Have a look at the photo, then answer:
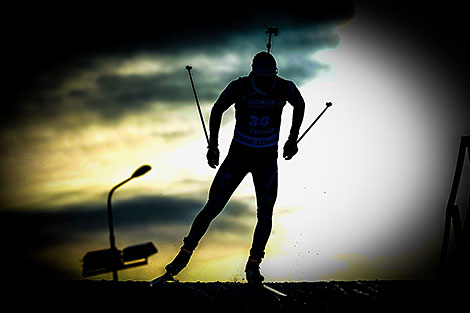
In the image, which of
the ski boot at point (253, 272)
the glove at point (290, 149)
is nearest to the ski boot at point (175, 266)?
the ski boot at point (253, 272)

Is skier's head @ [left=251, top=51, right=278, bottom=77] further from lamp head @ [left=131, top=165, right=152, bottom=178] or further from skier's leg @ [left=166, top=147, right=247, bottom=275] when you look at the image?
lamp head @ [left=131, top=165, right=152, bottom=178]

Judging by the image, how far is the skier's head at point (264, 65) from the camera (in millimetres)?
10898

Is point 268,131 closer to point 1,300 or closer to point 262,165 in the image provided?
point 262,165

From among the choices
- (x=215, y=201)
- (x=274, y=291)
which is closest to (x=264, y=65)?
(x=215, y=201)

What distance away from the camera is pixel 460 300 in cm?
959

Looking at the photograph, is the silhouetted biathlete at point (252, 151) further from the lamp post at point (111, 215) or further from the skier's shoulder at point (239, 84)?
the lamp post at point (111, 215)

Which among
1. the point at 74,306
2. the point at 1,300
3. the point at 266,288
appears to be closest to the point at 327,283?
the point at 266,288

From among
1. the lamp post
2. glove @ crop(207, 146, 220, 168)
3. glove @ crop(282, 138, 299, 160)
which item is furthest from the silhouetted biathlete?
the lamp post

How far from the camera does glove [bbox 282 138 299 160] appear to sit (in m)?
11.6

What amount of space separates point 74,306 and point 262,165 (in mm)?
3861

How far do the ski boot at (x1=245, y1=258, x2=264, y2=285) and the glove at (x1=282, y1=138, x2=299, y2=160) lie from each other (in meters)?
1.92

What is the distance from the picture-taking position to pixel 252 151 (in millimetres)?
10984

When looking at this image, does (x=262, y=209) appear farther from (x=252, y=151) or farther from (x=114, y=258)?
(x=114, y=258)

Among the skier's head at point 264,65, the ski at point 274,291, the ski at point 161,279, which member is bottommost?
the ski at point 274,291
